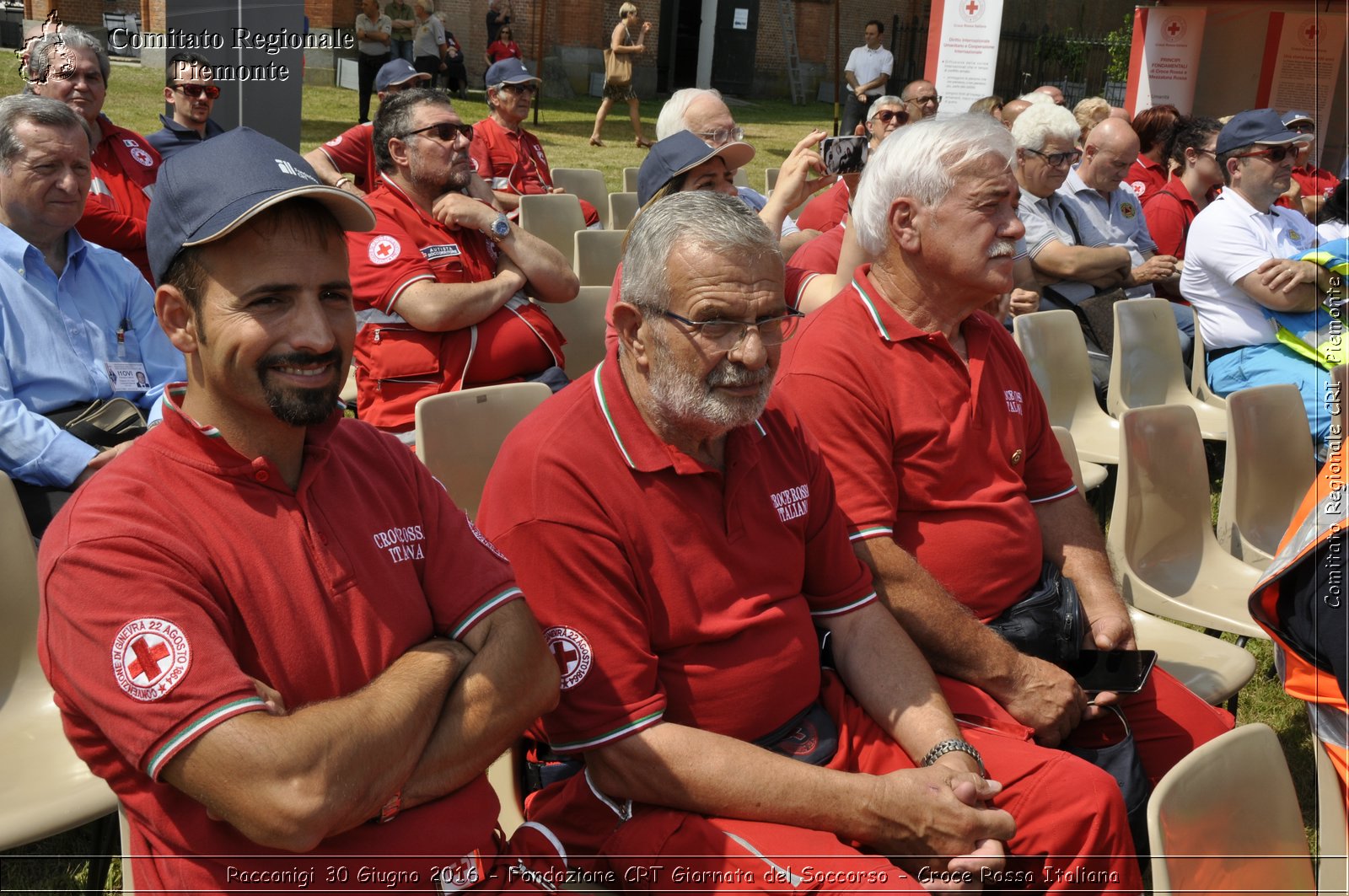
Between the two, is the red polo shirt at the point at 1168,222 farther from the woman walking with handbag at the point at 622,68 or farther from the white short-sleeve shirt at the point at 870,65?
the white short-sleeve shirt at the point at 870,65

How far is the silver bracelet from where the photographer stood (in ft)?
7.05

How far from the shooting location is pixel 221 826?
1.56 metres

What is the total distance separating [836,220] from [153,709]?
4941 mm

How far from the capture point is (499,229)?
4.08 meters

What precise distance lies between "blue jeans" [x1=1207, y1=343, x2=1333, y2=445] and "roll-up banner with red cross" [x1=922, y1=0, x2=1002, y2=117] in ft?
17.6

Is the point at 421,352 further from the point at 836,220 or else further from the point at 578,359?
the point at 836,220

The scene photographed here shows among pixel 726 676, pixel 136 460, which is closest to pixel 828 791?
pixel 726 676

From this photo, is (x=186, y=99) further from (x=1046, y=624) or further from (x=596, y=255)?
(x=1046, y=624)

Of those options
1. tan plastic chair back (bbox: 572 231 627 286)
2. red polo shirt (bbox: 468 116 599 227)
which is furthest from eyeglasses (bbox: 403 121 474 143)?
red polo shirt (bbox: 468 116 599 227)

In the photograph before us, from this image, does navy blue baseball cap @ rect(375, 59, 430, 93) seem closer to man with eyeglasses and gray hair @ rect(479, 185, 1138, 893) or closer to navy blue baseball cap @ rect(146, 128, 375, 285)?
man with eyeglasses and gray hair @ rect(479, 185, 1138, 893)

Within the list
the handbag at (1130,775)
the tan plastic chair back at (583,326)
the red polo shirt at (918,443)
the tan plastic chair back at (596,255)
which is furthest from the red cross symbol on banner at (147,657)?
the tan plastic chair back at (596,255)

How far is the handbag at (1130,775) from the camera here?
2.36 m

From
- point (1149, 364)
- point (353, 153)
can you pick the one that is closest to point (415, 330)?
point (353, 153)

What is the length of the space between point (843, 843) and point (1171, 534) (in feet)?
6.99
